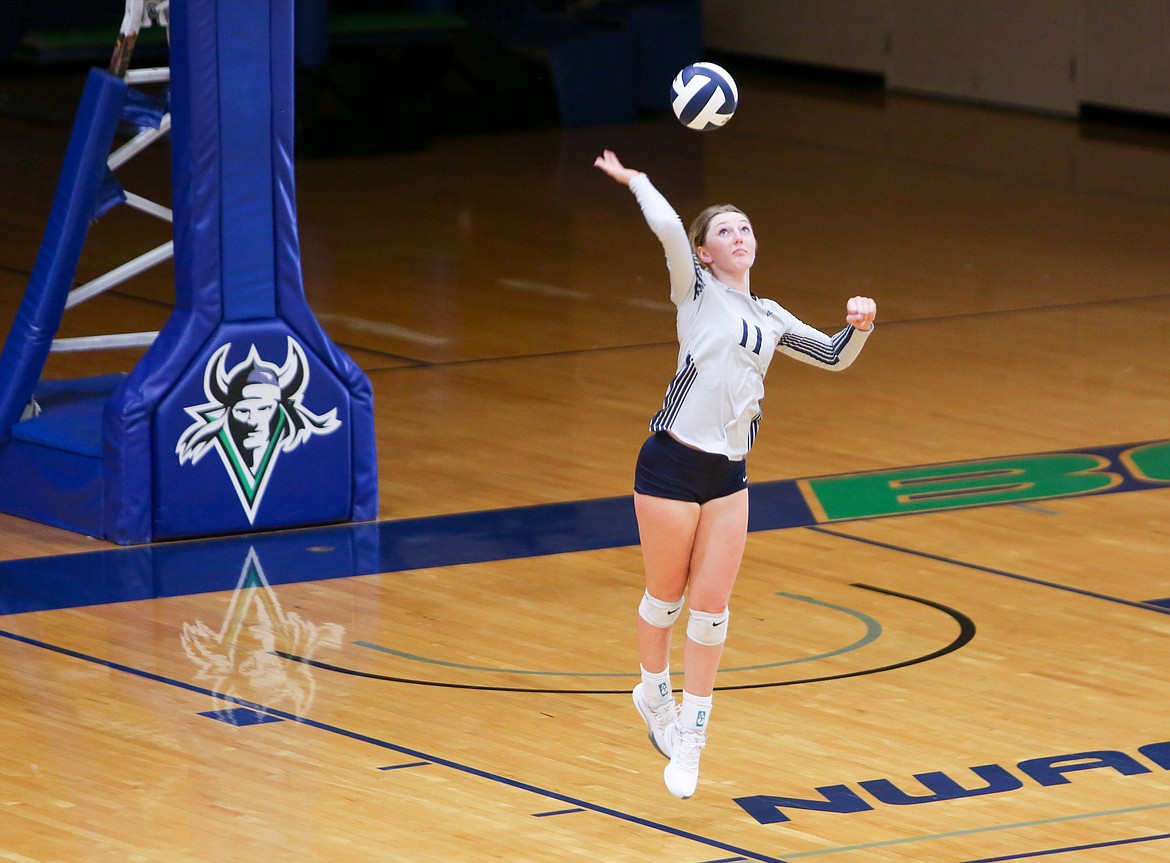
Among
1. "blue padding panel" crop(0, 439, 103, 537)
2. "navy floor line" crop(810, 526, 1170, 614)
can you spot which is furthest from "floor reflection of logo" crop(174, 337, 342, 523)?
"navy floor line" crop(810, 526, 1170, 614)

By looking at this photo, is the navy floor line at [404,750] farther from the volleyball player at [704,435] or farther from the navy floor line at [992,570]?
the navy floor line at [992,570]

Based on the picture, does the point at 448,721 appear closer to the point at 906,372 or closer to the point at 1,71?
the point at 906,372

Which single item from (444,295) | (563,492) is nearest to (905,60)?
(444,295)

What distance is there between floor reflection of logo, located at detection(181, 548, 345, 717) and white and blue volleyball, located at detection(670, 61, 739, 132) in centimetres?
202

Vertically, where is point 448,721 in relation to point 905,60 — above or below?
below

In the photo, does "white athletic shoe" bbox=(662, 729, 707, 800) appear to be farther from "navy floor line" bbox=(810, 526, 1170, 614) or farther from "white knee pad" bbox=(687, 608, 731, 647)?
"navy floor line" bbox=(810, 526, 1170, 614)

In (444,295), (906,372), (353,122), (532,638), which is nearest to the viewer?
(532,638)

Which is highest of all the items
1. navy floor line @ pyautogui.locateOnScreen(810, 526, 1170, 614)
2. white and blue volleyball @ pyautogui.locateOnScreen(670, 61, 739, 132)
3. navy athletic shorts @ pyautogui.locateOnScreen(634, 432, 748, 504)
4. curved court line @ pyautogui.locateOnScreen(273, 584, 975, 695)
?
white and blue volleyball @ pyautogui.locateOnScreen(670, 61, 739, 132)

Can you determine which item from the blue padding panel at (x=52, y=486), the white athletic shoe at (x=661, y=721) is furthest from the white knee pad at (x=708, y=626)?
the blue padding panel at (x=52, y=486)

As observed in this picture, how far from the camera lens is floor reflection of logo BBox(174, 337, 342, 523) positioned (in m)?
7.55

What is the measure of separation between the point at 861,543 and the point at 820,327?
3.79m

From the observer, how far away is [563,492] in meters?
8.30

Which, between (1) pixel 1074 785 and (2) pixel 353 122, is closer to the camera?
(1) pixel 1074 785

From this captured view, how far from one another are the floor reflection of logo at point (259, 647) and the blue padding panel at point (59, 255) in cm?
131
